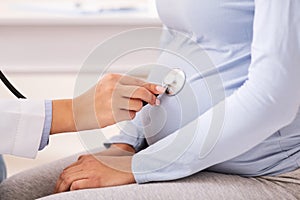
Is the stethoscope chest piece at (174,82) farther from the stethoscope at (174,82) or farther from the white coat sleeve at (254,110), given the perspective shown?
the white coat sleeve at (254,110)

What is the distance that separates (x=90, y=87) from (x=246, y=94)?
1.05ft

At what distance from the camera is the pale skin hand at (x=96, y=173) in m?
1.00

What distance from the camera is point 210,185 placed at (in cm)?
94

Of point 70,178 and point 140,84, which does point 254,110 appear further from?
point 70,178

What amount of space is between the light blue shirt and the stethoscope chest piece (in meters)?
0.01

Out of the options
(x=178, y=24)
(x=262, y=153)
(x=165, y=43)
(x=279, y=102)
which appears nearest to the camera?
(x=279, y=102)

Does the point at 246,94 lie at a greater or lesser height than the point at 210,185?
greater

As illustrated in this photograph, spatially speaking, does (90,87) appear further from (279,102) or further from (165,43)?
(279,102)

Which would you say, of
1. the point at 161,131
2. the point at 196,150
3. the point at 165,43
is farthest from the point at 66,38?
the point at 196,150

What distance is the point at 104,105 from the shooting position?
1019 millimetres

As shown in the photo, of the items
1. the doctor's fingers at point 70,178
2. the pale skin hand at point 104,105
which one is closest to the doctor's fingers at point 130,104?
the pale skin hand at point 104,105

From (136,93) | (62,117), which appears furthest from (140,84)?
(62,117)

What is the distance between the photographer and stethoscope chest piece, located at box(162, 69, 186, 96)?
3.48 feet

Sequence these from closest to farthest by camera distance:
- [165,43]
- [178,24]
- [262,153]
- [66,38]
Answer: [262,153]
[178,24]
[165,43]
[66,38]
